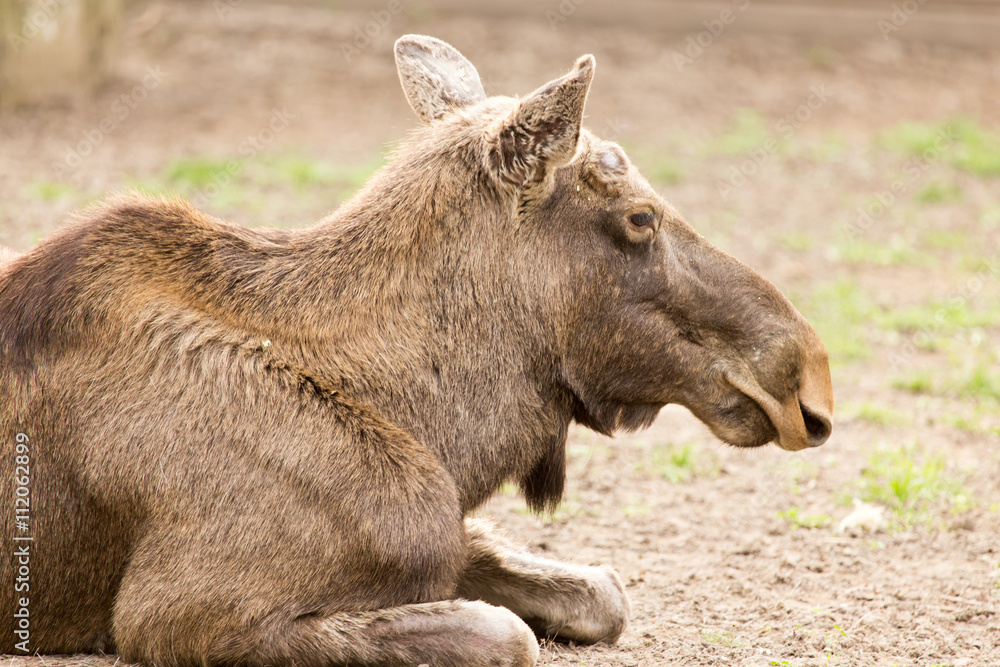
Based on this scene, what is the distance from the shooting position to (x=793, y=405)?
4090mm

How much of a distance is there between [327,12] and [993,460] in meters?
11.8

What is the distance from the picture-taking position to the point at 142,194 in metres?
4.04

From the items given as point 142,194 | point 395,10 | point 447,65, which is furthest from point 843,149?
point 142,194

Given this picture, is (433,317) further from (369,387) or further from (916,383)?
(916,383)

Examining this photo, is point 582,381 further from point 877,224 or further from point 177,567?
point 877,224

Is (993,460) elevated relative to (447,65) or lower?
lower

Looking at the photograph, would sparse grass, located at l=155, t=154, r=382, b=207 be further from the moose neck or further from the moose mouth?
the moose mouth

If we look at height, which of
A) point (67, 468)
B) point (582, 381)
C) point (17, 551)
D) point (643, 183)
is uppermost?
point (643, 183)

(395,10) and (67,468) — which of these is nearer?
(67,468)

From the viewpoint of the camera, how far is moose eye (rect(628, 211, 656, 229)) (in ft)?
13.0

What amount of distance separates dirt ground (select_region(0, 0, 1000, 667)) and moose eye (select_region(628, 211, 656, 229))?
3.63 feet

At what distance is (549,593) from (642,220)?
4.76 ft

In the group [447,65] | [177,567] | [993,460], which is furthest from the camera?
[993,460]

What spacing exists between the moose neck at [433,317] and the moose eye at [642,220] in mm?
438
